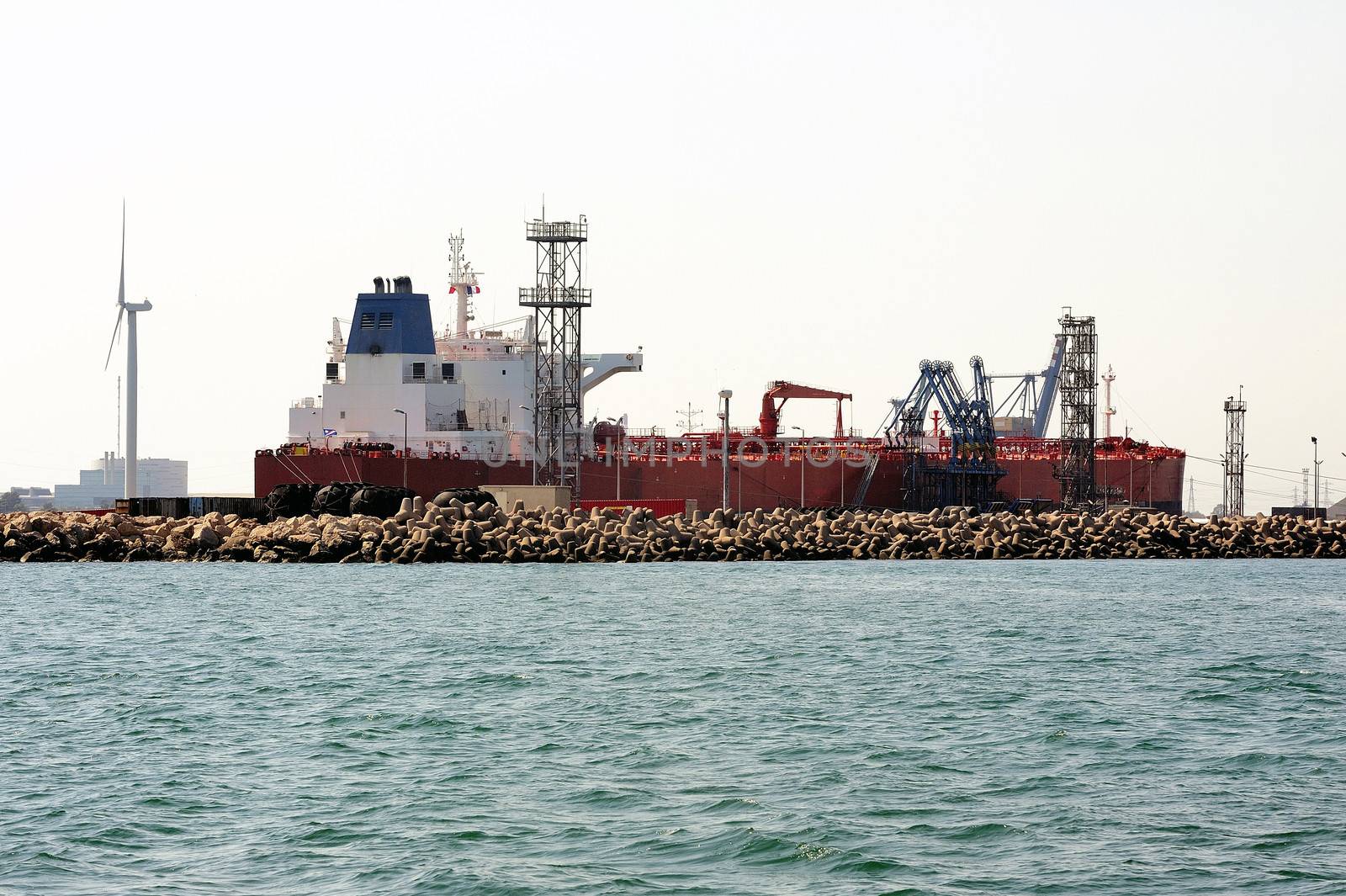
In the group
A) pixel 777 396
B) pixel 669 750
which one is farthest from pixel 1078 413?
pixel 669 750

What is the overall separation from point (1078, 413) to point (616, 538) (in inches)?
1247

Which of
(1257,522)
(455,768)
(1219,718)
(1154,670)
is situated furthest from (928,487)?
(455,768)

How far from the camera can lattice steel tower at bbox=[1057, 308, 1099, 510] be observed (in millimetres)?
73562

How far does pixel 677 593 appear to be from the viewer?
37.8m

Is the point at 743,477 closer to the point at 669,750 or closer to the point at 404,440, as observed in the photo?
the point at 404,440

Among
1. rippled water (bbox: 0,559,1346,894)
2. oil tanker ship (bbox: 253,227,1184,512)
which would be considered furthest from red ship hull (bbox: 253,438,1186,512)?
rippled water (bbox: 0,559,1346,894)

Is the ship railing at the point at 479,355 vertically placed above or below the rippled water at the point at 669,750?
above

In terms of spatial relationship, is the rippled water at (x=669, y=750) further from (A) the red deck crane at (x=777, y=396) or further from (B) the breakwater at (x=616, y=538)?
(A) the red deck crane at (x=777, y=396)

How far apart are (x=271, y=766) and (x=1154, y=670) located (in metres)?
14.2

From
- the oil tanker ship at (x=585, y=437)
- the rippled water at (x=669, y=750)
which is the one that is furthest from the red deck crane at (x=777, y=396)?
the rippled water at (x=669, y=750)

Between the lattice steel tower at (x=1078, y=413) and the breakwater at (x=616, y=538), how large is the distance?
11.7m

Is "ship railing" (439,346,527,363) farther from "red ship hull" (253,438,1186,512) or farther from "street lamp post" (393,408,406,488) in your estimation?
"red ship hull" (253,438,1186,512)

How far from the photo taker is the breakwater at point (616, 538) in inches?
1948

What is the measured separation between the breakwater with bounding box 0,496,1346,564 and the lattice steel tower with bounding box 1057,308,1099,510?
11723 mm
